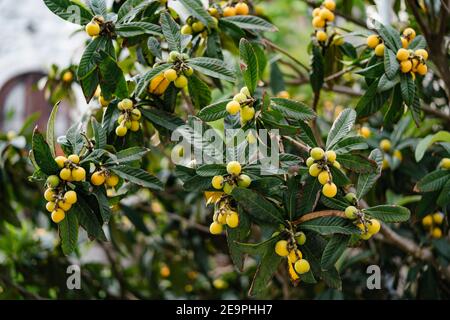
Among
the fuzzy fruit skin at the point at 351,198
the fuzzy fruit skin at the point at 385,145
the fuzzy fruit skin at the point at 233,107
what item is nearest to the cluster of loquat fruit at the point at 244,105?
the fuzzy fruit skin at the point at 233,107

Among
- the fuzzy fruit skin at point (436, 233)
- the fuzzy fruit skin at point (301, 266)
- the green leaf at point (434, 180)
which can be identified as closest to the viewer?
the fuzzy fruit skin at point (301, 266)

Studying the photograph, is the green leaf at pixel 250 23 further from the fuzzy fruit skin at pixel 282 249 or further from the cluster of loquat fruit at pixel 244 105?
the fuzzy fruit skin at pixel 282 249

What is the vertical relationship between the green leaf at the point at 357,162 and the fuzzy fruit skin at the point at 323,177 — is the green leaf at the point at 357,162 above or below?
above

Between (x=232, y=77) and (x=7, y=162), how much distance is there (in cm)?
96

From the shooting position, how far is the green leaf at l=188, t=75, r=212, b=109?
104cm

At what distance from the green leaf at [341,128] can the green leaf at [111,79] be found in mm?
384

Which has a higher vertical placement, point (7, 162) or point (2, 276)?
point (7, 162)

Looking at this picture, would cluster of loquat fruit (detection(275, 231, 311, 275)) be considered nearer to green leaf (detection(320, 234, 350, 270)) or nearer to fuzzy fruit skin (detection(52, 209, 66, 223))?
green leaf (detection(320, 234, 350, 270))

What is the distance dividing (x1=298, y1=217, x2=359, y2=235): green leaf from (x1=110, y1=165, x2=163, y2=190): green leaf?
0.26 meters

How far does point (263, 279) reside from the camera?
88 cm

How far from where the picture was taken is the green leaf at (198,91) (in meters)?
1.04

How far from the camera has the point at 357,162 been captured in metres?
0.90
